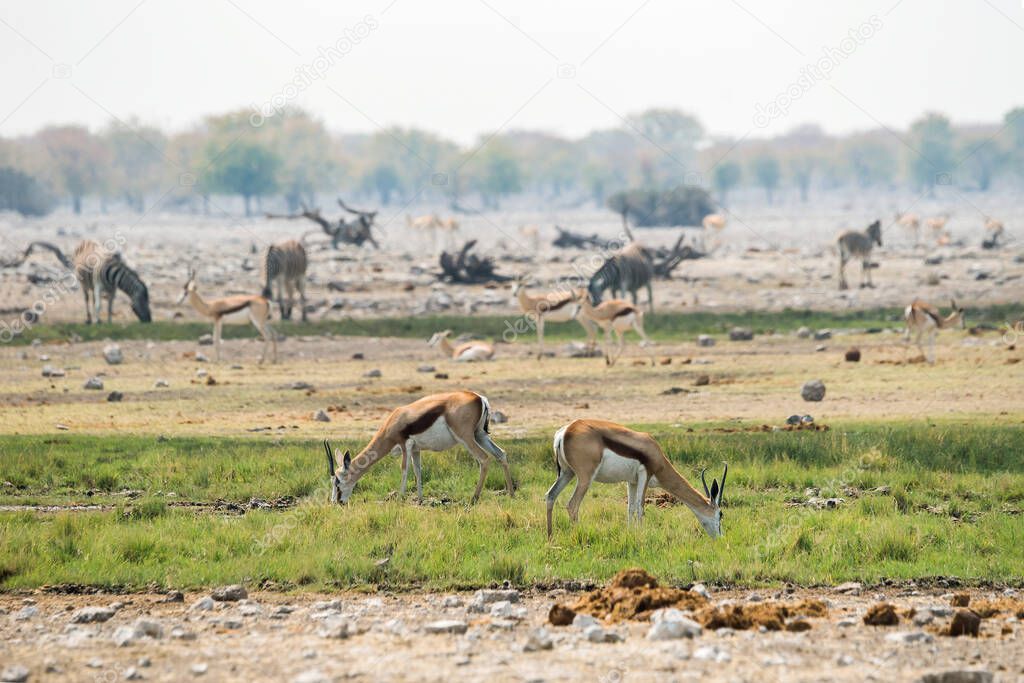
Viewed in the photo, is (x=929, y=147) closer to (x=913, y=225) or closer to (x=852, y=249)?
(x=913, y=225)

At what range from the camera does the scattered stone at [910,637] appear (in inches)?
304

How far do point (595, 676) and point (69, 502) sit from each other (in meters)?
7.30

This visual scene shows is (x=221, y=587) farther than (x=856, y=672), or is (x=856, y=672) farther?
(x=221, y=587)

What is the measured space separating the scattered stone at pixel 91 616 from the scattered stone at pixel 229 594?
0.72 metres

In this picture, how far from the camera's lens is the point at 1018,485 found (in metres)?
12.8

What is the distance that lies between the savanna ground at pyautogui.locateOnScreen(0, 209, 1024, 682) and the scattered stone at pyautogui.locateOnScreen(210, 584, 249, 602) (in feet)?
0.64

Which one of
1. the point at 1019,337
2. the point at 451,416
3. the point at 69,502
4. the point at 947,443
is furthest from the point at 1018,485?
the point at 1019,337

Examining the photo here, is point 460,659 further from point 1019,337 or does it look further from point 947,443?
point 1019,337

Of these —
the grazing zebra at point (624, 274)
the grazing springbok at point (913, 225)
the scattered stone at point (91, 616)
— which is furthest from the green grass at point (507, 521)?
the grazing springbok at point (913, 225)

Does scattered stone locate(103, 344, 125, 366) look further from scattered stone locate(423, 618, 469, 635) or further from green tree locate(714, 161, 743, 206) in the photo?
green tree locate(714, 161, 743, 206)

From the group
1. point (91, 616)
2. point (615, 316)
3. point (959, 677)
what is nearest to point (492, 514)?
point (91, 616)

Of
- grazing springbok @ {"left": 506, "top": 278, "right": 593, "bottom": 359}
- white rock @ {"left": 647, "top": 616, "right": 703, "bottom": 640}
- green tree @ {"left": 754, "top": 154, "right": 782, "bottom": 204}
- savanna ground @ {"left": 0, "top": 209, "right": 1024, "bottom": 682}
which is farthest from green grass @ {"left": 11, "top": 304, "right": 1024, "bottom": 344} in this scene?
green tree @ {"left": 754, "top": 154, "right": 782, "bottom": 204}

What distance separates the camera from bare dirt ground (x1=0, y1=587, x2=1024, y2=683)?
7195 millimetres

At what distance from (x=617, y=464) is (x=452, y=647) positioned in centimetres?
331
